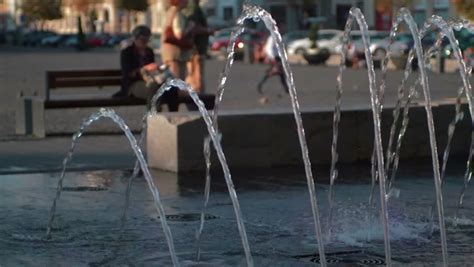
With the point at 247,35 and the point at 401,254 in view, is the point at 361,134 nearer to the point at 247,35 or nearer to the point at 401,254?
the point at 401,254

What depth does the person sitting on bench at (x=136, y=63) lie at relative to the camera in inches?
587

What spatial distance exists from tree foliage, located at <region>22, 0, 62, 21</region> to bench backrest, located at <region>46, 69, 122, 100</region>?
3101 inches

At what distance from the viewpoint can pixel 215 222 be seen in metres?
8.44

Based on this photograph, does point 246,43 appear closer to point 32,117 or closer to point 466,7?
point 466,7

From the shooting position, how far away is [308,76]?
3206 centimetres

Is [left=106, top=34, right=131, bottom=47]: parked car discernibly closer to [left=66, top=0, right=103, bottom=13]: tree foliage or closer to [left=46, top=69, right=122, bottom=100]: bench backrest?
[left=66, top=0, right=103, bottom=13]: tree foliage

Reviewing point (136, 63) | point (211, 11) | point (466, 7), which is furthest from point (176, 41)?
point (211, 11)

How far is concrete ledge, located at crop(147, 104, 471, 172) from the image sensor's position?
36.1 feet

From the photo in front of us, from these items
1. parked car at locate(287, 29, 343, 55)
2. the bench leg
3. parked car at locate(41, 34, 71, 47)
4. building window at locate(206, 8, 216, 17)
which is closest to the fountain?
the bench leg

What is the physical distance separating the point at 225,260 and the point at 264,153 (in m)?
4.39

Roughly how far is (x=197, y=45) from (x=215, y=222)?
10.5m

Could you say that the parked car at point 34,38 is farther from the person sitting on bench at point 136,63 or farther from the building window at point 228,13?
the person sitting on bench at point 136,63

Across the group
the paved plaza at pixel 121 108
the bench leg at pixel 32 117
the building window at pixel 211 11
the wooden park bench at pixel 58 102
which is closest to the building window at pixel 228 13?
the building window at pixel 211 11

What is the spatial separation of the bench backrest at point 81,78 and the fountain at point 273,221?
5211mm
